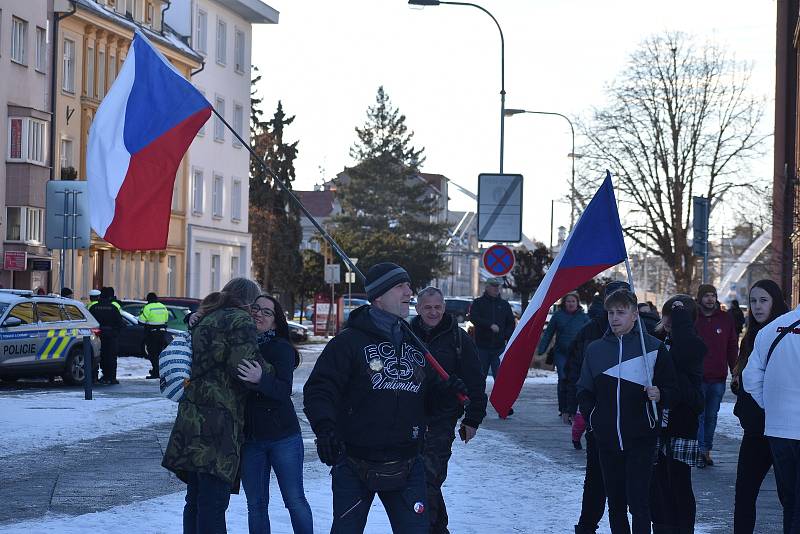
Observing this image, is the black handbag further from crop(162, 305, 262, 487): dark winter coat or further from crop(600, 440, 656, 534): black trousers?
crop(600, 440, 656, 534): black trousers

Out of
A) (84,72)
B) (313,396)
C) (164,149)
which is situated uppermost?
(84,72)

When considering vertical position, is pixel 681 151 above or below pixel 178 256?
above

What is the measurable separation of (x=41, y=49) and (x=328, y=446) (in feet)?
148

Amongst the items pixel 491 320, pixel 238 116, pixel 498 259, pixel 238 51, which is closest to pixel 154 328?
pixel 498 259

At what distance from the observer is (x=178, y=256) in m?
61.3

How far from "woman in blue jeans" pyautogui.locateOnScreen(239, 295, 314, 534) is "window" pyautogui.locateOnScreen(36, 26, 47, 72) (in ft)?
139

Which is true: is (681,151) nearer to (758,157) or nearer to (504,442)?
(758,157)

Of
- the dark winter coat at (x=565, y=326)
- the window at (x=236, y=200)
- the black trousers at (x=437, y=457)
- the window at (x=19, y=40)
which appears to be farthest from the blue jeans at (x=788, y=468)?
the window at (x=236, y=200)

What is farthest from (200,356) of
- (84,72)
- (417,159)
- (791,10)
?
(417,159)

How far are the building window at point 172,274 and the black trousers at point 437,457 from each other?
5150 cm

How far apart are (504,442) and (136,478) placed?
5276mm

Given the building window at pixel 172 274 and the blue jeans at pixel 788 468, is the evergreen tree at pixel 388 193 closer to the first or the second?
the building window at pixel 172 274

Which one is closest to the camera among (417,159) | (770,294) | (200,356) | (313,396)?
(313,396)

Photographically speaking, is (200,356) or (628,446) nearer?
Result: (200,356)
